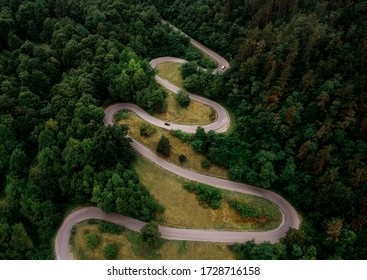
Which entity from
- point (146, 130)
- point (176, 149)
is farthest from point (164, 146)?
point (146, 130)

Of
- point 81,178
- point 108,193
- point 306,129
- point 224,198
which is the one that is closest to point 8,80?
point 81,178

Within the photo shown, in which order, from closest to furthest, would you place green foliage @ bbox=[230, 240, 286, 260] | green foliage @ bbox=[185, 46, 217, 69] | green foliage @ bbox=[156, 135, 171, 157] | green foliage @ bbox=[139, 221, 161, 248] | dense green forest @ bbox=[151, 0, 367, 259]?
green foliage @ bbox=[139, 221, 161, 248], green foliage @ bbox=[230, 240, 286, 260], dense green forest @ bbox=[151, 0, 367, 259], green foliage @ bbox=[156, 135, 171, 157], green foliage @ bbox=[185, 46, 217, 69]

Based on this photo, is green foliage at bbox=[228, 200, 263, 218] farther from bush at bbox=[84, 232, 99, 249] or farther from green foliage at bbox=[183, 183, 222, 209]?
bush at bbox=[84, 232, 99, 249]

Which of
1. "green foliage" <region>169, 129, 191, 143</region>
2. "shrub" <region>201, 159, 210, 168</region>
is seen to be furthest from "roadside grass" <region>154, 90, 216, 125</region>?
"shrub" <region>201, 159, 210, 168</region>

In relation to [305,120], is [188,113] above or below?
below

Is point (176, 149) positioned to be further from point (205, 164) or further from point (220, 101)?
point (220, 101)

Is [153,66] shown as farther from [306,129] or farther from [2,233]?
[2,233]

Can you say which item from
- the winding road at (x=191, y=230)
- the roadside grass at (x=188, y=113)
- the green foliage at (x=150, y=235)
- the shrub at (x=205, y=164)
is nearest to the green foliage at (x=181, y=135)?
the winding road at (x=191, y=230)
